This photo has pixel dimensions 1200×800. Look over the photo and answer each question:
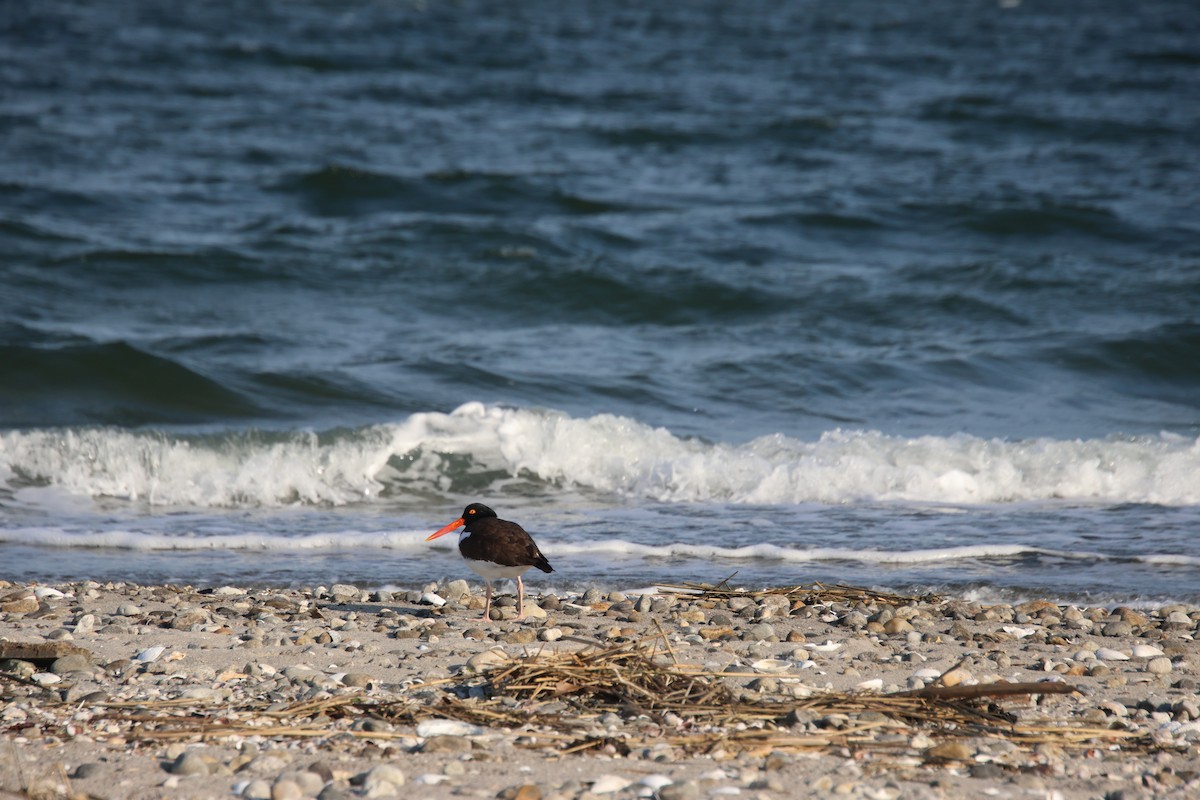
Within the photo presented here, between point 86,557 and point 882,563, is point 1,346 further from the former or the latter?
point 882,563

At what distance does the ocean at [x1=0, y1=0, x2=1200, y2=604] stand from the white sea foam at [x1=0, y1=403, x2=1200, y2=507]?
0.11 ft

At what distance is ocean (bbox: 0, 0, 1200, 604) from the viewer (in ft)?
26.0

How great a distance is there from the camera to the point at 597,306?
14.8 meters

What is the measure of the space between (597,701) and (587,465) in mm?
5006

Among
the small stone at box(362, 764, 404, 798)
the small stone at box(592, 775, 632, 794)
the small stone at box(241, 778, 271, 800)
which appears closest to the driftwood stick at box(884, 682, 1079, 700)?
the small stone at box(592, 775, 632, 794)

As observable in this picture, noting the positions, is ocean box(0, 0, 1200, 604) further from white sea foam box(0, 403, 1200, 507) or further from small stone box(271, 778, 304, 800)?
small stone box(271, 778, 304, 800)

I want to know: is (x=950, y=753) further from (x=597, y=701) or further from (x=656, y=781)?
(x=597, y=701)

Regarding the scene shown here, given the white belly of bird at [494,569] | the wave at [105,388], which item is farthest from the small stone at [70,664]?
the wave at [105,388]

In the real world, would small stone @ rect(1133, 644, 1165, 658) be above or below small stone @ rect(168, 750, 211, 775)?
above

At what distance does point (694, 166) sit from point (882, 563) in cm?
1416

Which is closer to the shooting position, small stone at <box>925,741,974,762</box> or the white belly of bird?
small stone at <box>925,741,974,762</box>

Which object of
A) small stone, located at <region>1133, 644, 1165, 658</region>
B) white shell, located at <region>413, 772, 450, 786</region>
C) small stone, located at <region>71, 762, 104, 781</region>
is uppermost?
small stone, located at <region>1133, 644, 1165, 658</region>

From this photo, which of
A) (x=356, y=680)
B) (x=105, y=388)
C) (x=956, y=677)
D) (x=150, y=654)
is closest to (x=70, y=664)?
(x=150, y=654)

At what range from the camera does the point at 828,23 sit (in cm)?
3525
